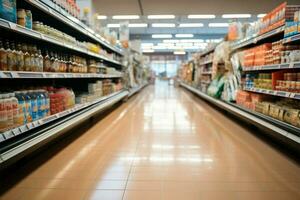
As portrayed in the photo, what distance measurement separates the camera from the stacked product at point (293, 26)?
283 cm

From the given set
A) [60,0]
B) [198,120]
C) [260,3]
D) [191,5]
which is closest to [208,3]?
[191,5]

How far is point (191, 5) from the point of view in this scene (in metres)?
11.6

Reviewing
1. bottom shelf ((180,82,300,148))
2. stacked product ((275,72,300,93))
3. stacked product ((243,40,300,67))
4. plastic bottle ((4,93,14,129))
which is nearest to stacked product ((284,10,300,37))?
stacked product ((243,40,300,67))

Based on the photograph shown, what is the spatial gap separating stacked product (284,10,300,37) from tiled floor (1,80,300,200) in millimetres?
1305

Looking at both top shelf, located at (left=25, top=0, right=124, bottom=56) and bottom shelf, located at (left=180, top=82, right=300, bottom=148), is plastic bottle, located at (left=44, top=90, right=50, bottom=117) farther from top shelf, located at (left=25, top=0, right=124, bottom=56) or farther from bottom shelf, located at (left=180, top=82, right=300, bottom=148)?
bottom shelf, located at (left=180, top=82, right=300, bottom=148)

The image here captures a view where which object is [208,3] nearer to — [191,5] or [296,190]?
[191,5]

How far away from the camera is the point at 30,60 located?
2.45 meters

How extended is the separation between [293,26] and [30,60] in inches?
106

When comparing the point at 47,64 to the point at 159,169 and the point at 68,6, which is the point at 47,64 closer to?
the point at 68,6

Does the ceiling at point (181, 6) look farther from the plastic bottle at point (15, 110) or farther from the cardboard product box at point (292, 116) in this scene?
the plastic bottle at point (15, 110)

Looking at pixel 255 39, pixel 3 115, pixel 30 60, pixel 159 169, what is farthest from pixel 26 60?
pixel 255 39

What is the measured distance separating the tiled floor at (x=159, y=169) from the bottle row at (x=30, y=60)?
915 millimetres

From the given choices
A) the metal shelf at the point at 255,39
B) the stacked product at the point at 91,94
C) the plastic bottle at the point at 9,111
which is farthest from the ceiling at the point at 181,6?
the plastic bottle at the point at 9,111

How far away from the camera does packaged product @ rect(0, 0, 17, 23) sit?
1984 mm
